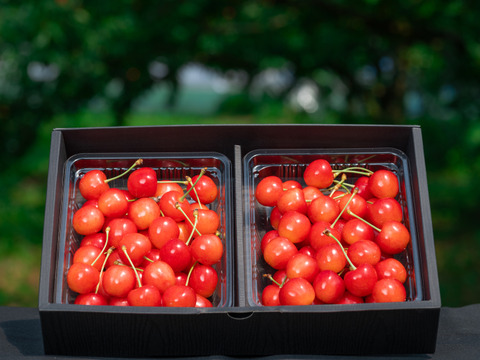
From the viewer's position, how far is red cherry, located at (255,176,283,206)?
1.44 m

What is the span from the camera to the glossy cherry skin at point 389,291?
1200 millimetres

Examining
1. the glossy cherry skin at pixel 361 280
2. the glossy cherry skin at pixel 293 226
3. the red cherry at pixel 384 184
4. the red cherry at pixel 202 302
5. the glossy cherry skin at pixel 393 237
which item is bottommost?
the red cherry at pixel 202 302

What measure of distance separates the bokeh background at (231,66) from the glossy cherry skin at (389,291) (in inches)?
97.3

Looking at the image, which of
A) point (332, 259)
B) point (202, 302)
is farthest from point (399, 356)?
point (202, 302)

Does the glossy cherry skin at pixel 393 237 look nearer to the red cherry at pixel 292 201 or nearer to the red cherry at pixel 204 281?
the red cherry at pixel 292 201

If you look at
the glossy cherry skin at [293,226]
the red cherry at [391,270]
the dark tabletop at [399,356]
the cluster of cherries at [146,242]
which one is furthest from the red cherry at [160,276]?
the red cherry at [391,270]

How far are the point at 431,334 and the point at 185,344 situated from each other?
0.59 meters

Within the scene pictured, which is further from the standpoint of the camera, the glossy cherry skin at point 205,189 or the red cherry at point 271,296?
the glossy cherry skin at point 205,189

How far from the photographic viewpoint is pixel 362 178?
1517 mm

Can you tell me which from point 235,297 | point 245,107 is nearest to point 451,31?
point 235,297

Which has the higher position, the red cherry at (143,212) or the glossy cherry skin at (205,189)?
the glossy cherry skin at (205,189)

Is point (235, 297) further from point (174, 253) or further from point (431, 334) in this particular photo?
point (431, 334)

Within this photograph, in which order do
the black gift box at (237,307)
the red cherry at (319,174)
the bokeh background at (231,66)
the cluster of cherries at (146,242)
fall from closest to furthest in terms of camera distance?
the black gift box at (237,307) → the cluster of cherries at (146,242) → the red cherry at (319,174) → the bokeh background at (231,66)

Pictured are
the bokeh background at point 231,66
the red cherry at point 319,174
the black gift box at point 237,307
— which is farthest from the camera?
the bokeh background at point 231,66
